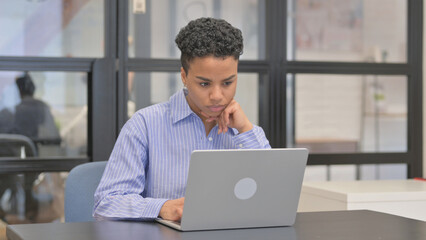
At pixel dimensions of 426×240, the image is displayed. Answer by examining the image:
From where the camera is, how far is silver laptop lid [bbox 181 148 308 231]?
1.41 m

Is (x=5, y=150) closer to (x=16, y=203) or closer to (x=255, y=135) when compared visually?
(x=16, y=203)

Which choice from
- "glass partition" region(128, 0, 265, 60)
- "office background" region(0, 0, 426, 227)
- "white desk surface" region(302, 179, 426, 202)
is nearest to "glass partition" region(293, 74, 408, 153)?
"office background" region(0, 0, 426, 227)

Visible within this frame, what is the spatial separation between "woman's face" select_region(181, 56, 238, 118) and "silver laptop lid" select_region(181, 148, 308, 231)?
1.07 feet

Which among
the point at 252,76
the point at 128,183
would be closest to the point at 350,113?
the point at 252,76

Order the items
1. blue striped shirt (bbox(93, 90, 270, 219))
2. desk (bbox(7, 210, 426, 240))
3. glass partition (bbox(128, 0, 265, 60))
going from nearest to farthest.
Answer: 1. desk (bbox(7, 210, 426, 240))
2. blue striped shirt (bbox(93, 90, 270, 219))
3. glass partition (bbox(128, 0, 265, 60))

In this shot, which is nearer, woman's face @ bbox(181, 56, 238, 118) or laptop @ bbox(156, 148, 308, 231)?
laptop @ bbox(156, 148, 308, 231)

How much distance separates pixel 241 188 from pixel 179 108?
54 centimetres

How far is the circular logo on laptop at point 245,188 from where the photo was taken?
4.76 feet

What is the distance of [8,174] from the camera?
3027 mm

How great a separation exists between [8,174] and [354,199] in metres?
1.68

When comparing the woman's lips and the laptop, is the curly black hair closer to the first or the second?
the woman's lips

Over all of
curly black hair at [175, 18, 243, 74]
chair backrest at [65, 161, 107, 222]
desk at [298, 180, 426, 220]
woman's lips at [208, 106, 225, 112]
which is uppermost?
curly black hair at [175, 18, 243, 74]

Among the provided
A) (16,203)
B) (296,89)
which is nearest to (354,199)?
(296,89)

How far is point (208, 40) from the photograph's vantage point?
5.63ft
